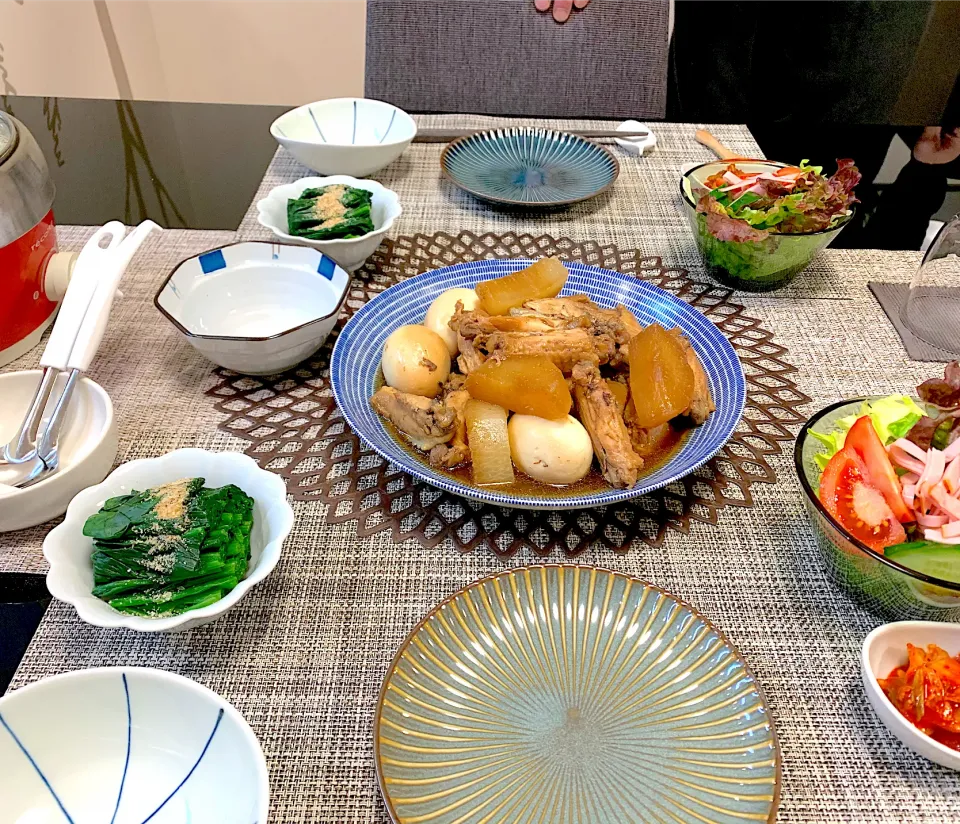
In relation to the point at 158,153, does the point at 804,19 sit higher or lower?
higher

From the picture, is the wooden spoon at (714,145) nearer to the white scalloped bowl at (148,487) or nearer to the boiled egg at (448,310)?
the boiled egg at (448,310)

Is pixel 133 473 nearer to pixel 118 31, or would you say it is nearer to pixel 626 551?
pixel 626 551

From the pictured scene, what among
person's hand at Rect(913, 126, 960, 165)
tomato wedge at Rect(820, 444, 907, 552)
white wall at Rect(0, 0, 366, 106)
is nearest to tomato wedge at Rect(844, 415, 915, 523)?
tomato wedge at Rect(820, 444, 907, 552)

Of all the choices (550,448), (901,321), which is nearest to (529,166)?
(901,321)

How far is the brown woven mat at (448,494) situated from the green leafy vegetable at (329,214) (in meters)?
0.17

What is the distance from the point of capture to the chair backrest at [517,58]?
7.09 feet

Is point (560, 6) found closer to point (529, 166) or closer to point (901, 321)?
point (529, 166)

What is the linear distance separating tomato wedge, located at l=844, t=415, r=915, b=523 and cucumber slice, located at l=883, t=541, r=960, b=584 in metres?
0.04

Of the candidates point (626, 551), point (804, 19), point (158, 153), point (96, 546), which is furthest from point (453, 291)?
point (804, 19)

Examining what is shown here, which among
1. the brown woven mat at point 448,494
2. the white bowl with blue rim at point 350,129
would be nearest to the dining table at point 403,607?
the brown woven mat at point 448,494

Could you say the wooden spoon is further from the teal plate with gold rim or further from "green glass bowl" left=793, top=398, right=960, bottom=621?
the teal plate with gold rim

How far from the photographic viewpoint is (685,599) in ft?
2.93

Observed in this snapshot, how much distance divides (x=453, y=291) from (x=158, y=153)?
1.14m

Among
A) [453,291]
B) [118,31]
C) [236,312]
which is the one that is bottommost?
[118,31]
